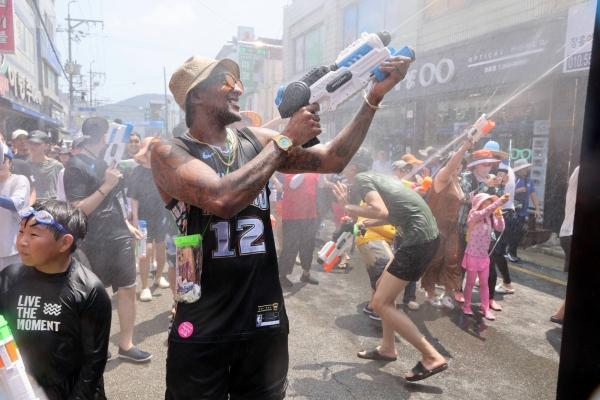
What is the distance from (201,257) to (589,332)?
1.22 meters

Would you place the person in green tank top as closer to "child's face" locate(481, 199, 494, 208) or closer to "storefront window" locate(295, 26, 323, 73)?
"child's face" locate(481, 199, 494, 208)

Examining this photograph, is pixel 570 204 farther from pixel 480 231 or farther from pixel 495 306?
pixel 495 306

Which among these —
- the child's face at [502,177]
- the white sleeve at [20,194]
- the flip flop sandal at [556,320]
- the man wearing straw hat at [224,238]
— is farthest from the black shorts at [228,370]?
the child's face at [502,177]

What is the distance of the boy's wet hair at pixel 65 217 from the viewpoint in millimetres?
2080

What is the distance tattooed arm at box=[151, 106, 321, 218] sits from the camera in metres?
1.52

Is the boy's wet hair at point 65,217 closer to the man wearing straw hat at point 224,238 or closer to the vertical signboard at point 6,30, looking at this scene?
the man wearing straw hat at point 224,238

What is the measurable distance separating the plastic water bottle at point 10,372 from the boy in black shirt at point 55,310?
424 millimetres

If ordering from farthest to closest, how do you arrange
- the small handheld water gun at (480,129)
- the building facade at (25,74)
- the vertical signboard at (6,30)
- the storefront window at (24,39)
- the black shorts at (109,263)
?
the storefront window at (24,39), the building facade at (25,74), the vertical signboard at (6,30), the small handheld water gun at (480,129), the black shorts at (109,263)

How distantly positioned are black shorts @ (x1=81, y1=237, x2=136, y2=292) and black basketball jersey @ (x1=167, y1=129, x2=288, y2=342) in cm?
211

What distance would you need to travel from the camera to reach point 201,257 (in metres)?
1.67

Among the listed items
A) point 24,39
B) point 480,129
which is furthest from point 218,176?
point 24,39

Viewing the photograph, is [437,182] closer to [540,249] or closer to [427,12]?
[540,249]

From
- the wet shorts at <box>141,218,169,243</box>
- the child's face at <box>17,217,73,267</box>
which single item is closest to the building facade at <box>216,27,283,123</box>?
the wet shorts at <box>141,218,169,243</box>

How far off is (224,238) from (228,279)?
0.16 m
